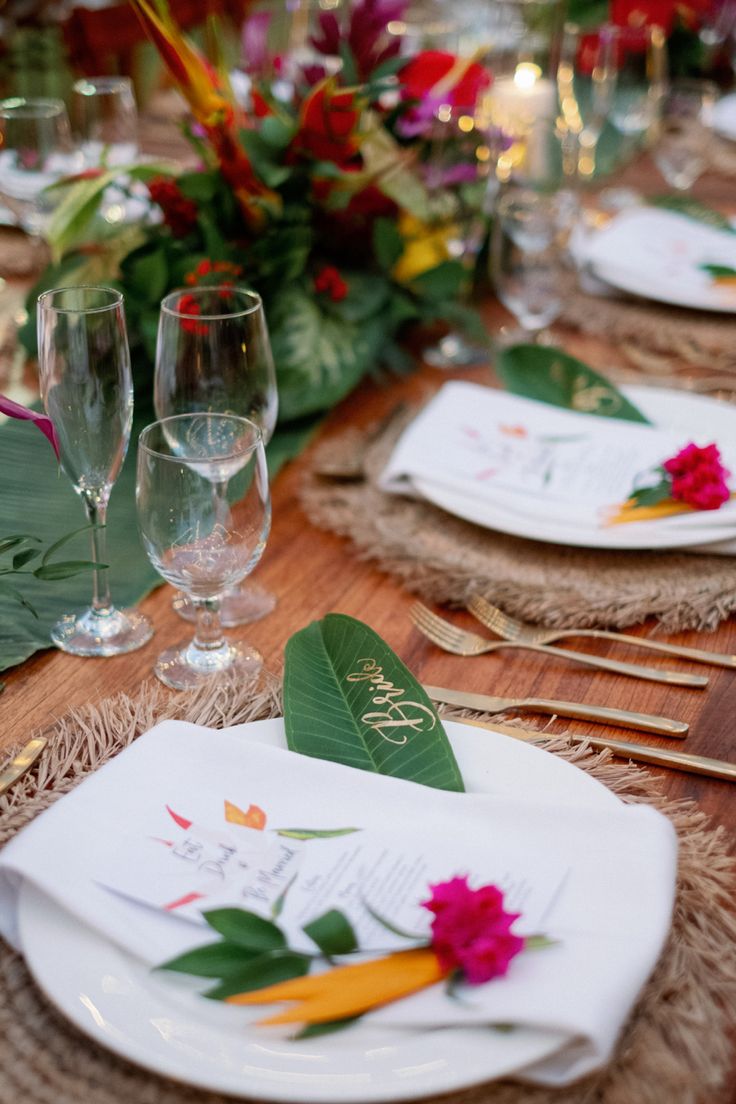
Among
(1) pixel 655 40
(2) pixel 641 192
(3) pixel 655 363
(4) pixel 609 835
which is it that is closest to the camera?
(4) pixel 609 835

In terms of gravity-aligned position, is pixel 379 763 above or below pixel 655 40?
below

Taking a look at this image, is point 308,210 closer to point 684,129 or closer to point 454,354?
point 454,354

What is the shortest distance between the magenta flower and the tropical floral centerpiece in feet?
2.37

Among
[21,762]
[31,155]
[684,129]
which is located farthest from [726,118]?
[21,762]

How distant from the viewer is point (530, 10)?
225cm

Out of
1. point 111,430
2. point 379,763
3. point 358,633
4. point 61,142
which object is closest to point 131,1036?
point 379,763

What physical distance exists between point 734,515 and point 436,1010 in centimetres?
57

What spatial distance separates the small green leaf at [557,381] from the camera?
3.93ft

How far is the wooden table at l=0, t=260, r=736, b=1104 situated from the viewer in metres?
0.78

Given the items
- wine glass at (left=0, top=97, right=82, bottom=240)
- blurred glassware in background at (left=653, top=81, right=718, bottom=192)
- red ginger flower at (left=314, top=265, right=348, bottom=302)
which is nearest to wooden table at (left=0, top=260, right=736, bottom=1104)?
red ginger flower at (left=314, top=265, right=348, bottom=302)

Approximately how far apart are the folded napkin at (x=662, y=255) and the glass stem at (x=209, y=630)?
872 millimetres

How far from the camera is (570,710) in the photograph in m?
0.79

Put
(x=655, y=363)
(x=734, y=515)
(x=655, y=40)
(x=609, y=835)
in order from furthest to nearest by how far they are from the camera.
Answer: (x=655, y=40) → (x=655, y=363) → (x=734, y=515) → (x=609, y=835)

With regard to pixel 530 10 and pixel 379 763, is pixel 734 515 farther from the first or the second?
pixel 530 10
